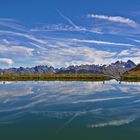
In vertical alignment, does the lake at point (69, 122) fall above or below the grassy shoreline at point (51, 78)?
below

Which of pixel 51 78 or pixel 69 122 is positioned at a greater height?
pixel 51 78

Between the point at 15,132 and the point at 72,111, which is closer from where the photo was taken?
the point at 15,132

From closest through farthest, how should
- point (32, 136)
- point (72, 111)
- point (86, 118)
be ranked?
point (32, 136)
point (86, 118)
point (72, 111)

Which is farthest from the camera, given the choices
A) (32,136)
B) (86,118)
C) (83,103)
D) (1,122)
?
(83,103)

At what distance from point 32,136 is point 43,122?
5.09m

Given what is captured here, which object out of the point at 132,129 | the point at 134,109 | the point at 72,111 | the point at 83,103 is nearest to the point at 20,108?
the point at 72,111

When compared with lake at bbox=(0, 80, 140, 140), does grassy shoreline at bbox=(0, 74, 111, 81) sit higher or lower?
A: higher

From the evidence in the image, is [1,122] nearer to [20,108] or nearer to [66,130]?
[66,130]

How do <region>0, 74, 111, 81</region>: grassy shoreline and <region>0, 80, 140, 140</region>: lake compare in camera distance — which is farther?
<region>0, 74, 111, 81</region>: grassy shoreline

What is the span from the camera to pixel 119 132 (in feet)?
77.6

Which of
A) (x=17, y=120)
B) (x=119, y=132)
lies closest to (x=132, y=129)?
(x=119, y=132)

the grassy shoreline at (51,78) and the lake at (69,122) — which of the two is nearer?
the lake at (69,122)

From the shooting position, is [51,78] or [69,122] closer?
[69,122]

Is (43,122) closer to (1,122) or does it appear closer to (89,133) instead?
(1,122)
